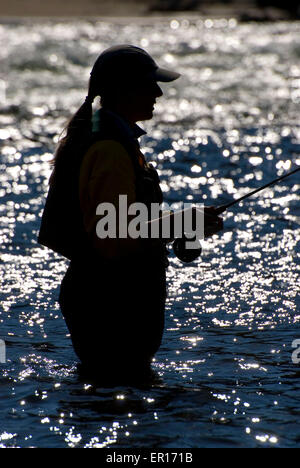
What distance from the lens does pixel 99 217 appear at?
4156 mm

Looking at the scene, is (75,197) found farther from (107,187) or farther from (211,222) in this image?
(211,222)

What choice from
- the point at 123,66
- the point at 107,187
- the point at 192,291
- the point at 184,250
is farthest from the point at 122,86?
the point at 192,291

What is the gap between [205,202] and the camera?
10305 mm

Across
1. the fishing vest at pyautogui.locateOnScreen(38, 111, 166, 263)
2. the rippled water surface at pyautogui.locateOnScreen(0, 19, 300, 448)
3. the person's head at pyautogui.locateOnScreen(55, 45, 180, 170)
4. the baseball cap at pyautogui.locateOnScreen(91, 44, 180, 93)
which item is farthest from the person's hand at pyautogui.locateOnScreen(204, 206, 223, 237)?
the rippled water surface at pyautogui.locateOnScreen(0, 19, 300, 448)

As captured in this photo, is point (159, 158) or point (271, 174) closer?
point (271, 174)

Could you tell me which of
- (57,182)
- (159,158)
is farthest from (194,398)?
(159,158)

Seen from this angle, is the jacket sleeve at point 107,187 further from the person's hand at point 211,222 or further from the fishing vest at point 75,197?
the person's hand at point 211,222

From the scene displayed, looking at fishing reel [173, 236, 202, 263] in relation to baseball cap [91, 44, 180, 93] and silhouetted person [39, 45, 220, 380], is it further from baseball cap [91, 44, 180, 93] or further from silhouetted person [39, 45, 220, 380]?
baseball cap [91, 44, 180, 93]

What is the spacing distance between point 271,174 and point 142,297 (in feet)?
22.9

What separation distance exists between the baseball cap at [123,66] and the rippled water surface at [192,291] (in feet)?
5.10

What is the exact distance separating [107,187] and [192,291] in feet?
10.7

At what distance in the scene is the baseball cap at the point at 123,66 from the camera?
4336 mm

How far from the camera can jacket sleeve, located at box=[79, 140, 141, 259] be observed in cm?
413
